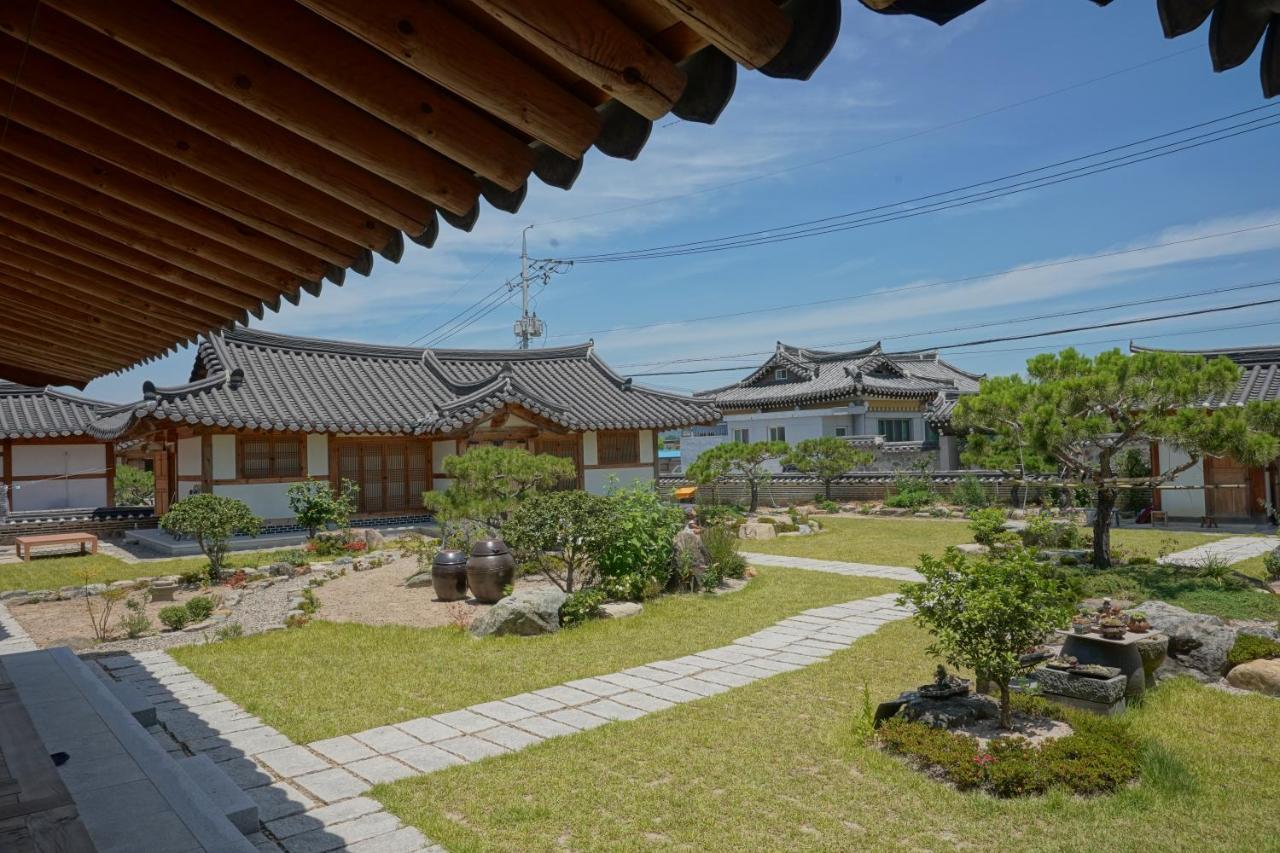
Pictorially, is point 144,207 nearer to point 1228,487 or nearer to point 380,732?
point 380,732

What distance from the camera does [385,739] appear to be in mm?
5188

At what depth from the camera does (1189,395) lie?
406 inches

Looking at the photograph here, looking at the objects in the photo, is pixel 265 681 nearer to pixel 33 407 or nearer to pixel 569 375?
pixel 569 375

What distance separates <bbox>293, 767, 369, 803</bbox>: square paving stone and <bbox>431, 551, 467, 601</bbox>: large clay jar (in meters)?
5.45

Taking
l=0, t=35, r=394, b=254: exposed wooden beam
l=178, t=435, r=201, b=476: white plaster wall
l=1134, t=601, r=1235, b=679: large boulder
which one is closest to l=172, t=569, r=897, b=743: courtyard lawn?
l=1134, t=601, r=1235, b=679: large boulder

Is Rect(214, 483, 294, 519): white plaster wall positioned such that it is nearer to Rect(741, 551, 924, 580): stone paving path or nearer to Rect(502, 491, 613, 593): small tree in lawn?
Rect(502, 491, 613, 593): small tree in lawn

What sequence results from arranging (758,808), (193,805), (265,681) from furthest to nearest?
(265,681)
(758,808)
(193,805)

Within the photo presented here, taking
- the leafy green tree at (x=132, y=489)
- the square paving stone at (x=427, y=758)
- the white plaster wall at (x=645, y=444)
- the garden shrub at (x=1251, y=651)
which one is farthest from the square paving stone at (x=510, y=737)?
the leafy green tree at (x=132, y=489)

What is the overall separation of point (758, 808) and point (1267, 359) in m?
20.6

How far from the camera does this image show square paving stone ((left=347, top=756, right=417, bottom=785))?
4.55m

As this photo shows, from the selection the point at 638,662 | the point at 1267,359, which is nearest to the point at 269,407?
the point at 638,662

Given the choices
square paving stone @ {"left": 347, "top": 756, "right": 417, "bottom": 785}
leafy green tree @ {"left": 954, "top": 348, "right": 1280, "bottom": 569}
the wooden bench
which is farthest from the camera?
the wooden bench

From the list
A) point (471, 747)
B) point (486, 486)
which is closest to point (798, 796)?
point (471, 747)

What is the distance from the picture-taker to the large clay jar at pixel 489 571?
32.4 ft
